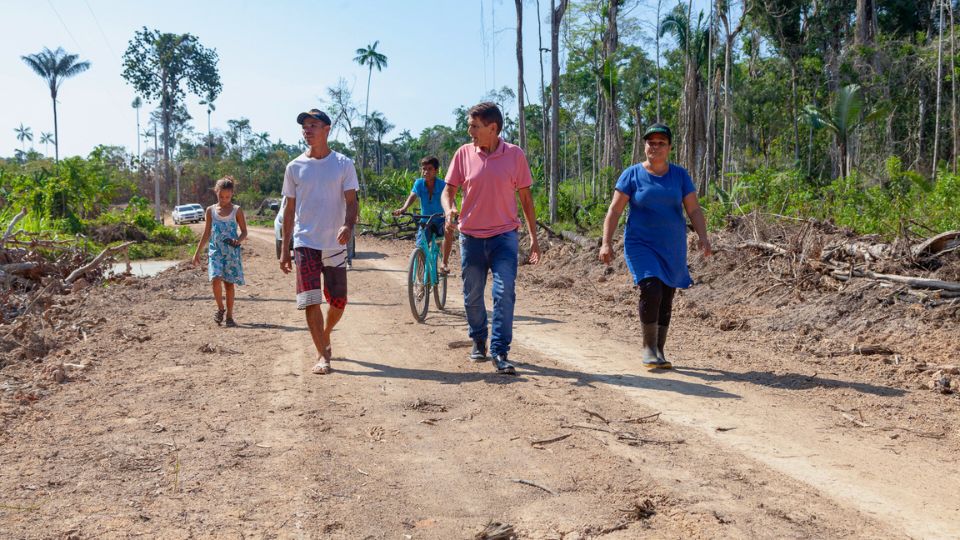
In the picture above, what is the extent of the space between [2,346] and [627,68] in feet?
114

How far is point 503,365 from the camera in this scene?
19.1 ft

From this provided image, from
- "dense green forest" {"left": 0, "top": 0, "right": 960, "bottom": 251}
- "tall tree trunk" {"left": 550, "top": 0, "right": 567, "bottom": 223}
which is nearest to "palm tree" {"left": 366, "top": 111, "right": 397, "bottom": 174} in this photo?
"dense green forest" {"left": 0, "top": 0, "right": 960, "bottom": 251}

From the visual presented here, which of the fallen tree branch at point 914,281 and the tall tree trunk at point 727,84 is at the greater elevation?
the tall tree trunk at point 727,84

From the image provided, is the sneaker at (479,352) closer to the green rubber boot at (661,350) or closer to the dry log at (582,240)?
the green rubber boot at (661,350)

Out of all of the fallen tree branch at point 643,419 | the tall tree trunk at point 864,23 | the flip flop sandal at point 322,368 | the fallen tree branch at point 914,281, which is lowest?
the fallen tree branch at point 643,419

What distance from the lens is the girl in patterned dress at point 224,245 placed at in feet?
28.0

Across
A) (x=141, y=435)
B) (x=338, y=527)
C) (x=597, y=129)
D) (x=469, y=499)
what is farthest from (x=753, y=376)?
(x=597, y=129)

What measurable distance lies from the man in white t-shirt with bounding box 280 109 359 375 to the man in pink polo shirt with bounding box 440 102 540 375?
82 centimetres

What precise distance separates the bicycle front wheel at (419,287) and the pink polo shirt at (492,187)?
8.04 feet

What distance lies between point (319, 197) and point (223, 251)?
10.3 ft

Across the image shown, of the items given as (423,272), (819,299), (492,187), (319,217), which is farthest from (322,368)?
(819,299)

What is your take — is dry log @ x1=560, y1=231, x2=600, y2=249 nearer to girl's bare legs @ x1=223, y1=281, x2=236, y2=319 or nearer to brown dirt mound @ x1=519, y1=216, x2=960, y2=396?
brown dirt mound @ x1=519, y1=216, x2=960, y2=396

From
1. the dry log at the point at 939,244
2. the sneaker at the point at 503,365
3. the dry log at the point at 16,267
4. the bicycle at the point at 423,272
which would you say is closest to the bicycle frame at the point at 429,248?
the bicycle at the point at 423,272

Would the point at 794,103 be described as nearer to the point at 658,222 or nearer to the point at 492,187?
the point at 658,222
